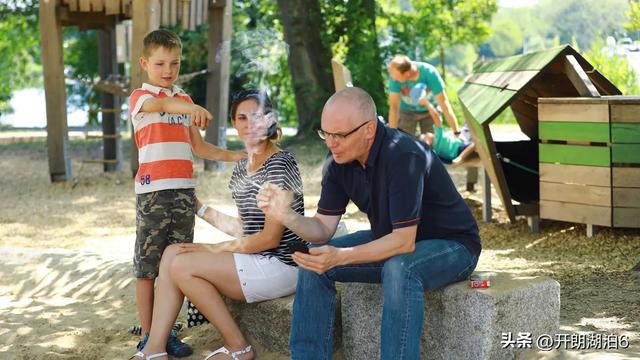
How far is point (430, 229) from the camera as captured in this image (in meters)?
4.04

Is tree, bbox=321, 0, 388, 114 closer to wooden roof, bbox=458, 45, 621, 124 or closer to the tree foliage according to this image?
the tree foliage

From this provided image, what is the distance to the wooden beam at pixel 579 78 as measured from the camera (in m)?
7.38

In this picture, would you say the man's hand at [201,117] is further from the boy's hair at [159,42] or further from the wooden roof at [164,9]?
the wooden roof at [164,9]

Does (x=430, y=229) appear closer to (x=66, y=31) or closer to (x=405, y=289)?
(x=405, y=289)

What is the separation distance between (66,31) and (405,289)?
24.4 metres

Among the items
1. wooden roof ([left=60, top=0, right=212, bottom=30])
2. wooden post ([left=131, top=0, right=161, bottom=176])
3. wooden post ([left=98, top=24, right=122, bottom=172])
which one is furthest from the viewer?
wooden post ([left=98, top=24, right=122, bottom=172])

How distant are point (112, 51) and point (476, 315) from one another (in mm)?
10997

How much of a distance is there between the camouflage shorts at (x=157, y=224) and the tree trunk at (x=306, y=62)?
37.7 feet

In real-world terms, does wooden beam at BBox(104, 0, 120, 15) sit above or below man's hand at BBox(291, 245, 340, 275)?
above

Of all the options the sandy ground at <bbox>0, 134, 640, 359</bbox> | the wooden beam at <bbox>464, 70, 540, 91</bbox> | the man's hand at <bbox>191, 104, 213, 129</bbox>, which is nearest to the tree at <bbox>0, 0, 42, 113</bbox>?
the sandy ground at <bbox>0, 134, 640, 359</bbox>

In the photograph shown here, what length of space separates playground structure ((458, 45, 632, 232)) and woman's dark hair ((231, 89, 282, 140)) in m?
3.48

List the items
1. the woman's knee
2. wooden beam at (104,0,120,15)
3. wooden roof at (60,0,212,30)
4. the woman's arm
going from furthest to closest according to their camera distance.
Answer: wooden beam at (104,0,120,15)
wooden roof at (60,0,212,30)
the woman's knee
the woman's arm

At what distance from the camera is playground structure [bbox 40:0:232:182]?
1130cm

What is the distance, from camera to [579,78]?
7.52 m
